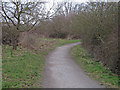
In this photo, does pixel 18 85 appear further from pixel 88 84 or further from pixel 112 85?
pixel 112 85

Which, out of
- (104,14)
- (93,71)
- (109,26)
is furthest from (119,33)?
(104,14)

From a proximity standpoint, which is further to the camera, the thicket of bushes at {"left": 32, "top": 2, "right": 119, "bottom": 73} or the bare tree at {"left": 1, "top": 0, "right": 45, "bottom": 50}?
the bare tree at {"left": 1, "top": 0, "right": 45, "bottom": 50}

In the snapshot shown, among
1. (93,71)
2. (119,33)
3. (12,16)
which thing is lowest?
(93,71)

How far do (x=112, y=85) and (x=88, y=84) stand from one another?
3.20ft

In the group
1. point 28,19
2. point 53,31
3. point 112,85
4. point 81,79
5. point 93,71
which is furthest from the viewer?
point 53,31

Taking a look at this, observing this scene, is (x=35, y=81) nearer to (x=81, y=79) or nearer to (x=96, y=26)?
(x=81, y=79)

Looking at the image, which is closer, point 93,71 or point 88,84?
point 88,84

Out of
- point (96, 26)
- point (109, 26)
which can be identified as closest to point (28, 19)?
point (96, 26)

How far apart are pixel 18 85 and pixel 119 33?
5142mm

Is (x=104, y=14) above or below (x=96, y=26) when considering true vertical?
above

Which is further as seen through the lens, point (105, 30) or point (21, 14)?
point (21, 14)

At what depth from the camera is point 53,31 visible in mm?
41844

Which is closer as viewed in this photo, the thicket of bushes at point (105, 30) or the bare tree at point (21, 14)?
the thicket of bushes at point (105, 30)

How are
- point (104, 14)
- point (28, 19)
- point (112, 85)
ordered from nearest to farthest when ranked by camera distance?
point (112, 85)
point (104, 14)
point (28, 19)
